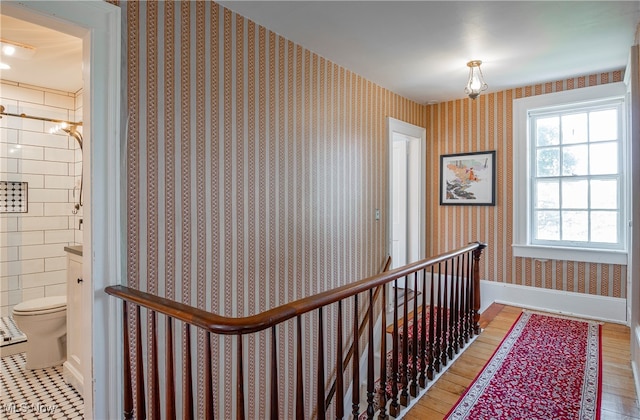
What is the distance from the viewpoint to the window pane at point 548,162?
12.0 ft

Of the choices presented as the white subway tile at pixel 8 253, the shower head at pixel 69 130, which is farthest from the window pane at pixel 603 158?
the white subway tile at pixel 8 253

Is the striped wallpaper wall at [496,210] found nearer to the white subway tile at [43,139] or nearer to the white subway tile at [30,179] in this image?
the white subway tile at [43,139]

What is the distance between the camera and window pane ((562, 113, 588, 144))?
3501mm

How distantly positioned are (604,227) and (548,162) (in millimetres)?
800

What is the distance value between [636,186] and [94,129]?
9.85 feet

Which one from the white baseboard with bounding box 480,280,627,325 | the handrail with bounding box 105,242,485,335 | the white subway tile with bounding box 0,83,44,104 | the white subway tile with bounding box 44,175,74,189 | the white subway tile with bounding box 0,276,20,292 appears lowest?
the white baseboard with bounding box 480,280,627,325

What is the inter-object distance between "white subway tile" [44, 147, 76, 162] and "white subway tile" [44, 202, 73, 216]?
46 centimetres

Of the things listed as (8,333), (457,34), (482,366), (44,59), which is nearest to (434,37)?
(457,34)

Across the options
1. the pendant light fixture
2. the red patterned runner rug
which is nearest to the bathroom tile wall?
the pendant light fixture

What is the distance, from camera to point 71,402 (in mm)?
2363

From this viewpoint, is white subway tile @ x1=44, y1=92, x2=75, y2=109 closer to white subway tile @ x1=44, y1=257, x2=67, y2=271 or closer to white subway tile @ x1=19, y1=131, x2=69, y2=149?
white subway tile @ x1=19, y1=131, x2=69, y2=149

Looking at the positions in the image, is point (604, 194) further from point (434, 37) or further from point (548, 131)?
point (434, 37)

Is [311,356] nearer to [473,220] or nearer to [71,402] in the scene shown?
[71,402]

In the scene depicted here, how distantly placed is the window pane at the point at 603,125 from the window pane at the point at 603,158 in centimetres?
7
